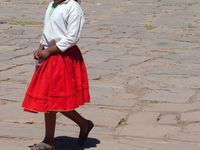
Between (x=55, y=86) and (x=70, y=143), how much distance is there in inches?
30.9

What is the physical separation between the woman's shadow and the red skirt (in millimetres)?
561

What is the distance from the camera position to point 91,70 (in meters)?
8.17

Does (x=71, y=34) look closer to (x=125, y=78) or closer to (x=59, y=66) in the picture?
(x=59, y=66)

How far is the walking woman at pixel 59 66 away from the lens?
15.2 feet

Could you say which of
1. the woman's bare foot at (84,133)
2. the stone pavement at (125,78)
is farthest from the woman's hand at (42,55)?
the stone pavement at (125,78)

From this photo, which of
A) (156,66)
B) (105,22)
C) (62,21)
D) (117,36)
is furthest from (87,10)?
(62,21)

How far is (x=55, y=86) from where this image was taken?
4641mm

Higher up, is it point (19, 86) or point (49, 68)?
point (49, 68)

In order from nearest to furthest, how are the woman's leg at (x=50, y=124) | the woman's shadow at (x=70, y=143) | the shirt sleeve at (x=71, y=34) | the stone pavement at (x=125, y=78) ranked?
the shirt sleeve at (x=71, y=34) → the woman's leg at (x=50, y=124) → the woman's shadow at (x=70, y=143) → the stone pavement at (x=125, y=78)

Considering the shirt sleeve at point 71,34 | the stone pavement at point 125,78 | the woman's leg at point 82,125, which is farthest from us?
the stone pavement at point 125,78

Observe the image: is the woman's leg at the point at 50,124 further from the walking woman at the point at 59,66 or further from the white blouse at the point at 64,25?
the white blouse at the point at 64,25

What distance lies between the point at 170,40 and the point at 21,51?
2.74 m

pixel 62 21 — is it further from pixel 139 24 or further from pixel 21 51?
pixel 139 24

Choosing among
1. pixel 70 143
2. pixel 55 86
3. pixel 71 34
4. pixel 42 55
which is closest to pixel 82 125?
pixel 70 143
